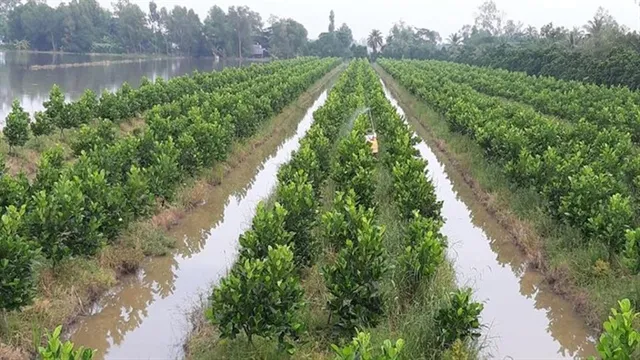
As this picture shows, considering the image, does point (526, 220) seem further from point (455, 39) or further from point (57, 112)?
point (455, 39)

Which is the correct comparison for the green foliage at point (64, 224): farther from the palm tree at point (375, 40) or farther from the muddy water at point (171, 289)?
the palm tree at point (375, 40)

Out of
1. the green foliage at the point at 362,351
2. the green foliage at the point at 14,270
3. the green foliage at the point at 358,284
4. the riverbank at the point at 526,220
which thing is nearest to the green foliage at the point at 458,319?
the green foliage at the point at 358,284

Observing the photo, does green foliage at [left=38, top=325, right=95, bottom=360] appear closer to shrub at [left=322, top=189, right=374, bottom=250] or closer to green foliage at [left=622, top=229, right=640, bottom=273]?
shrub at [left=322, top=189, right=374, bottom=250]

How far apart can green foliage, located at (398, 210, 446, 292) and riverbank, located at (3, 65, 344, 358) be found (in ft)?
15.1

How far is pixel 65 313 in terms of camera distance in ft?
26.7

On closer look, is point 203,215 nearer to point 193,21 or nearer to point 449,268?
point 449,268

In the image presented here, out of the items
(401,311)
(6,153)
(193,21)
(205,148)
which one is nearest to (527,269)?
(401,311)

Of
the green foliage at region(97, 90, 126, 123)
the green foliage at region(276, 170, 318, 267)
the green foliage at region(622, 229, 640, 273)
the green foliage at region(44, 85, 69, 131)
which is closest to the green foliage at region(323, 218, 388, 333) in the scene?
the green foliage at region(276, 170, 318, 267)

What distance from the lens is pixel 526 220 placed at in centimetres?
1198

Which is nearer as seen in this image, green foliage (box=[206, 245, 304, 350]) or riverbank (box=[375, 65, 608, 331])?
green foliage (box=[206, 245, 304, 350])

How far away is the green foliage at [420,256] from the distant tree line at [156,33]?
94302 millimetres

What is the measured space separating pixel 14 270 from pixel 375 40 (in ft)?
349

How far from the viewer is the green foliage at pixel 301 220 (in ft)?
28.8

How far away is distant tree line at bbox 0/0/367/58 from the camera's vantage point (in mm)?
95562
